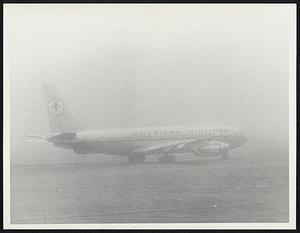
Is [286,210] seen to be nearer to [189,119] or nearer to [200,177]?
[200,177]

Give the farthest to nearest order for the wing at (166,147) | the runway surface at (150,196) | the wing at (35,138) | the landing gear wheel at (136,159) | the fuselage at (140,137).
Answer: the wing at (166,147), the landing gear wheel at (136,159), the fuselage at (140,137), the wing at (35,138), the runway surface at (150,196)

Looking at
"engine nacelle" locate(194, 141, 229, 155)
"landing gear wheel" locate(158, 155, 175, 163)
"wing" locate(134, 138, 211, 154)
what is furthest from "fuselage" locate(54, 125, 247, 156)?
"landing gear wheel" locate(158, 155, 175, 163)

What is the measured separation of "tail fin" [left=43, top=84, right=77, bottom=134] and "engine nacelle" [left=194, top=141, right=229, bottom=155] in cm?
481

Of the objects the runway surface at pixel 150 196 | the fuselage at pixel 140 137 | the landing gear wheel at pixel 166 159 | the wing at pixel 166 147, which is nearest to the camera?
the runway surface at pixel 150 196

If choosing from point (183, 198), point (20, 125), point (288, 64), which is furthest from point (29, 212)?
point (288, 64)

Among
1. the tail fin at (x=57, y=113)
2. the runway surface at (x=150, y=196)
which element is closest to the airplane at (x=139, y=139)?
the tail fin at (x=57, y=113)

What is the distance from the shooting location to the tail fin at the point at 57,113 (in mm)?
14250

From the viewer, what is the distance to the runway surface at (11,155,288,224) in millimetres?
12398

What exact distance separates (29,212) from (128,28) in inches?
212

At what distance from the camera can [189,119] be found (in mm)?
15195

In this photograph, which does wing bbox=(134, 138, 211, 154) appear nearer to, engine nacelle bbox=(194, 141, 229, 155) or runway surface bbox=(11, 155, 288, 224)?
engine nacelle bbox=(194, 141, 229, 155)

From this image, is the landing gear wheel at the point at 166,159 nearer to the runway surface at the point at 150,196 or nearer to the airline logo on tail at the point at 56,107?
the runway surface at the point at 150,196

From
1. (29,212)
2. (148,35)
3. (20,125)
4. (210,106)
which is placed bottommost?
(29,212)

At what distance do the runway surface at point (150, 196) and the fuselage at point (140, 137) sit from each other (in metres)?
1.71
